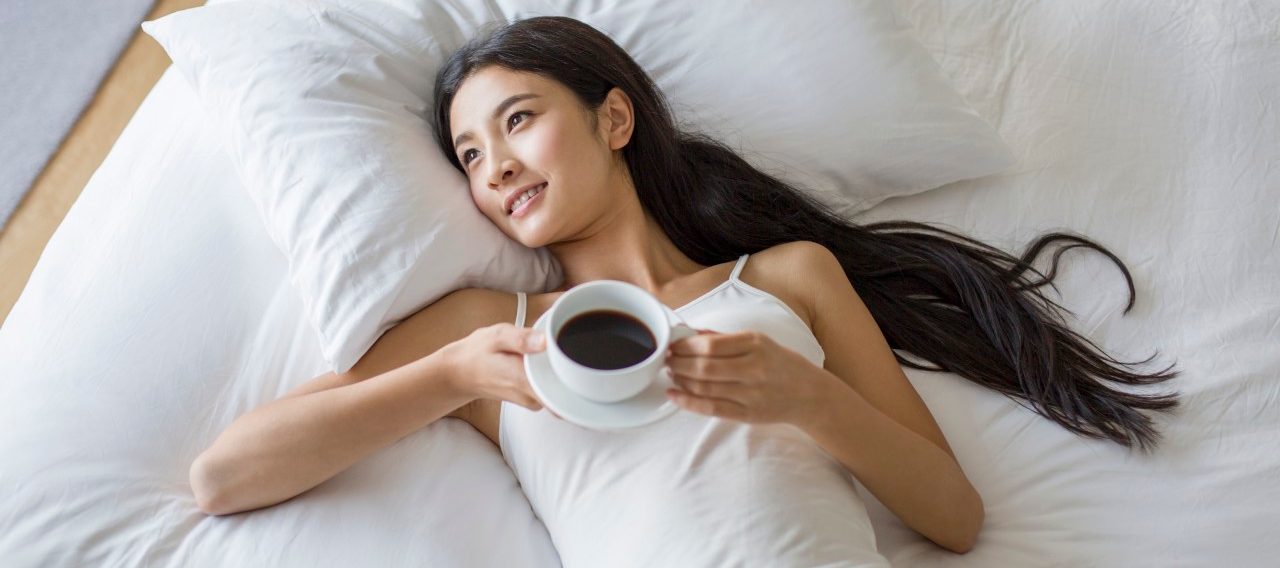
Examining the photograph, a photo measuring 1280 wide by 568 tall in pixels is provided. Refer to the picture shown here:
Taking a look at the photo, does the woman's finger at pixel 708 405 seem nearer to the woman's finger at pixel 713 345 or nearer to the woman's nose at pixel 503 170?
the woman's finger at pixel 713 345

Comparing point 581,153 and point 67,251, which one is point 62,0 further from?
point 581,153

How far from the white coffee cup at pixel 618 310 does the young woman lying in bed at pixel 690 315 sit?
3 centimetres

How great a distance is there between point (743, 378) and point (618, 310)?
0.51 ft

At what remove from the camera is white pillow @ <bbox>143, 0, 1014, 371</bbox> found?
131cm

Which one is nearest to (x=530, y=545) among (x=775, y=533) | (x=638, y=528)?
(x=638, y=528)

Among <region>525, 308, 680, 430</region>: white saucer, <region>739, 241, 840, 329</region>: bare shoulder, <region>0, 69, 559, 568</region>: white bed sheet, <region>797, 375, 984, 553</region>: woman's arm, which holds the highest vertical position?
<region>525, 308, 680, 430</region>: white saucer

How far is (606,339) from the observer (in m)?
0.95

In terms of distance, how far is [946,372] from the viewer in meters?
1.50

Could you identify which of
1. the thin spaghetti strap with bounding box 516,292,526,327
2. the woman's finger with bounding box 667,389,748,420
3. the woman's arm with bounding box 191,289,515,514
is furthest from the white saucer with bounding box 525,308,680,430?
the thin spaghetti strap with bounding box 516,292,526,327

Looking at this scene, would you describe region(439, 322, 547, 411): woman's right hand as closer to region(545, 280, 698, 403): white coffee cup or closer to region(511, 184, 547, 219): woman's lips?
region(545, 280, 698, 403): white coffee cup

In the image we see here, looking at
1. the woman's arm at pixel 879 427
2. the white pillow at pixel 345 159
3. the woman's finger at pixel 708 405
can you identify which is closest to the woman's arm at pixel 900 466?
the woman's arm at pixel 879 427

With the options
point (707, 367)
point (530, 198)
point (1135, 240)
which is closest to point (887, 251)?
point (1135, 240)

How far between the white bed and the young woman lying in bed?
0.05 m

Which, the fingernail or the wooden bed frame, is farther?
the wooden bed frame
